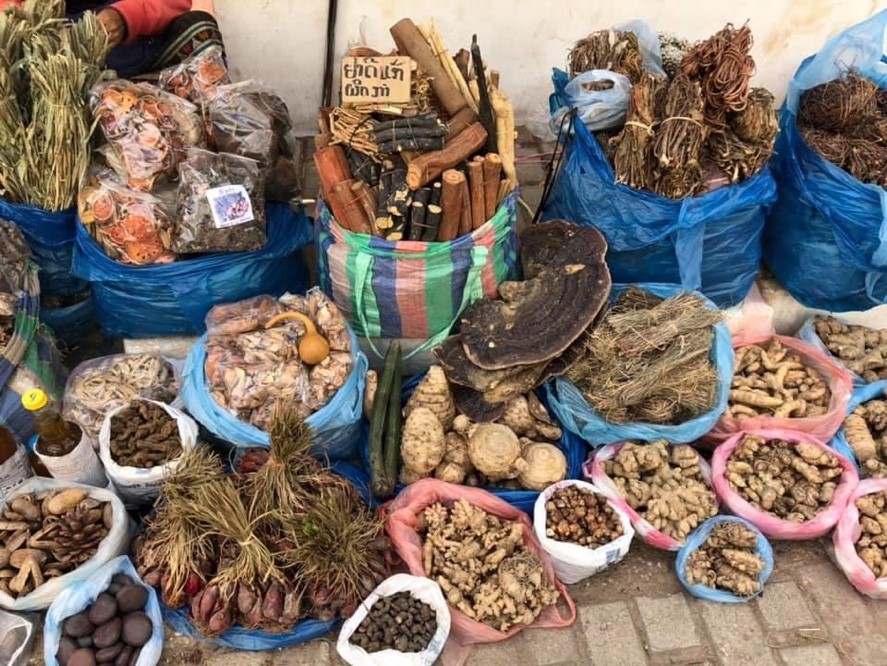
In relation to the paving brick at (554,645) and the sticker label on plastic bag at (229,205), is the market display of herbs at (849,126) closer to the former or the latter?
the paving brick at (554,645)

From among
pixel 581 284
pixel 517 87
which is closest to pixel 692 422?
pixel 581 284

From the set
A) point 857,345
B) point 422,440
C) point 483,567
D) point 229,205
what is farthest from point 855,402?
point 229,205

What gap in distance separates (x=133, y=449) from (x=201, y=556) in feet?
1.77

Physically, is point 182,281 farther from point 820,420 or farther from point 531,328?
point 820,420

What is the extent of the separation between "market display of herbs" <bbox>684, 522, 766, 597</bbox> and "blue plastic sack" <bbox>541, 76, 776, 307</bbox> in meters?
1.19

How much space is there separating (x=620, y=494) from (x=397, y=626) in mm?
1120

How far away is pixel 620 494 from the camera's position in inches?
126

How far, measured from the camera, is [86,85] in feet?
10.9

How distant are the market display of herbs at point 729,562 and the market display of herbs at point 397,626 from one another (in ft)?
3.74

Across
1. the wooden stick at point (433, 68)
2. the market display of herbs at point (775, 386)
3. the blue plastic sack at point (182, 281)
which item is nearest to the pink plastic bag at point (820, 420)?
the market display of herbs at point (775, 386)

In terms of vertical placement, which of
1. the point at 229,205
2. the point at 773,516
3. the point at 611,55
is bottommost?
the point at 773,516

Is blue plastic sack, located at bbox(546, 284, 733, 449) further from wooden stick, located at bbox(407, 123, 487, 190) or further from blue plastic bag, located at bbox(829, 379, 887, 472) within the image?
wooden stick, located at bbox(407, 123, 487, 190)

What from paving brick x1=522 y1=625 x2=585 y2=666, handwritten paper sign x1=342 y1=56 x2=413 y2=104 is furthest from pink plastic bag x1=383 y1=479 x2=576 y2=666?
handwritten paper sign x1=342 y1=56 x2=413 y2=104

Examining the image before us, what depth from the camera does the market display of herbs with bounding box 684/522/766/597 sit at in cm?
304
